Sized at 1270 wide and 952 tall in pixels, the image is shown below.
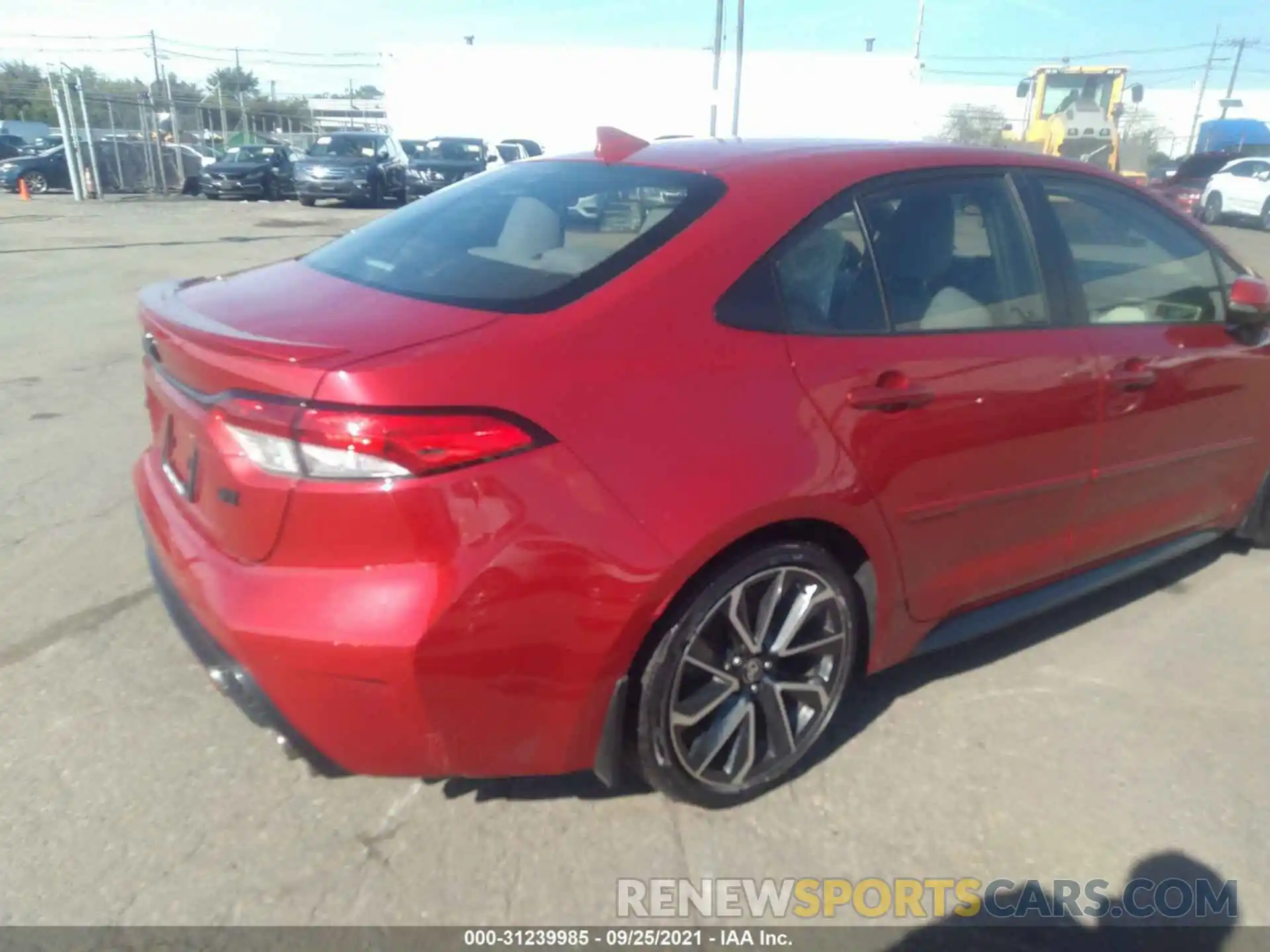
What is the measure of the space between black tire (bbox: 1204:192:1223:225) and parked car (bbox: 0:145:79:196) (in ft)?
92.6

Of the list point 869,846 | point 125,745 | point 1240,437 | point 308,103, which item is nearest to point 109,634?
point 125,745

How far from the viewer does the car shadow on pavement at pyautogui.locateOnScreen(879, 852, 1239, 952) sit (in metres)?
2.40

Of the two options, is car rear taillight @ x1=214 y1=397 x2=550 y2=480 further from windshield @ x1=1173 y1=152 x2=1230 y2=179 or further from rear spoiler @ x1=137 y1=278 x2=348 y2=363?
windshield @ x1=1173 y1=152 x2=1230 y2=179

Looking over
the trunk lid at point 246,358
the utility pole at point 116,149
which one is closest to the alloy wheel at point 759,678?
the trunk lid at point 246,358

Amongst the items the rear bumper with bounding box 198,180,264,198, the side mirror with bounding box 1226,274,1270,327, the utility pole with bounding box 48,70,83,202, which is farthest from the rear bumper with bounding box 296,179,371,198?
the side mirror with bounding box 1226,274,1270,327

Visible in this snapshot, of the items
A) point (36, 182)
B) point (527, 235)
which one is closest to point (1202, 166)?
point (36, 182)

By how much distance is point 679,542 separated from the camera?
7.70 ft

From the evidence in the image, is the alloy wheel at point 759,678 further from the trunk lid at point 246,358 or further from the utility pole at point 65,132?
the utility pole at point 65,132

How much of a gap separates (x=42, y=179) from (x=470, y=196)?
27238 millimetres

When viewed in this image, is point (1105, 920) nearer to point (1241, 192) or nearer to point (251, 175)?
point (251, 175)

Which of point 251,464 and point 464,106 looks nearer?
point 251,464

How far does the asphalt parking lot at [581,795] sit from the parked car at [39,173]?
2567 centimetres

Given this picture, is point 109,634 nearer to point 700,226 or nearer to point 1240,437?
point 700,226

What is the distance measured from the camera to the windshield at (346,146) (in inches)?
995
